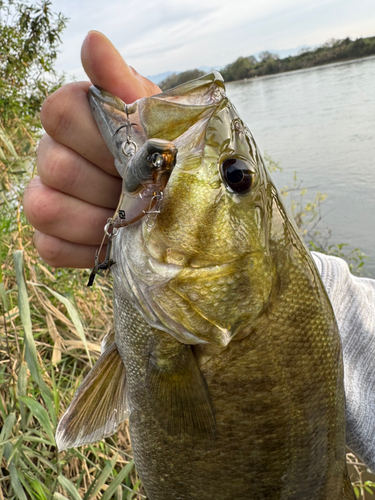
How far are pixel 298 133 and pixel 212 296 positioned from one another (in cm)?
1305

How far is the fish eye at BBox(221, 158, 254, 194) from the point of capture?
1150 mm

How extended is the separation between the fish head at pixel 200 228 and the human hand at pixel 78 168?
26 cm

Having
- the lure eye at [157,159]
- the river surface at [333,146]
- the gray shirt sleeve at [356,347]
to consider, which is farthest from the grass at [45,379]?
the river surface at [333,146]

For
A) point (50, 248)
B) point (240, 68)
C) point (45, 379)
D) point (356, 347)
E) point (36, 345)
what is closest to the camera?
point (50, 248)

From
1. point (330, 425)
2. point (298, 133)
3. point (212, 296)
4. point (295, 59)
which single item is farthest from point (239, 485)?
point (295, 59)

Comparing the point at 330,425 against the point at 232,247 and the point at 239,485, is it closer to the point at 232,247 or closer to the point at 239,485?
the point at 239,485

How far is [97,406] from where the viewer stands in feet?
4.83

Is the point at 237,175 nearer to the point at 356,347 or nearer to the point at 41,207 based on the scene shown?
the point at 41,207

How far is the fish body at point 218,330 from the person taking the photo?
1126 millimetres

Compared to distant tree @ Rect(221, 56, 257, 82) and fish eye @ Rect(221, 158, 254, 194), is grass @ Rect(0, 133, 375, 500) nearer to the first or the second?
fish eye @ Rect(221, 158, 254, 194)

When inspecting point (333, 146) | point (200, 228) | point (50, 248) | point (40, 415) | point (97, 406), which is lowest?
point (333, 146)

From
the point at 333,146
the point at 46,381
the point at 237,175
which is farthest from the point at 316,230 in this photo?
the point at 237,175

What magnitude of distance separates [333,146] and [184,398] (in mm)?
11180

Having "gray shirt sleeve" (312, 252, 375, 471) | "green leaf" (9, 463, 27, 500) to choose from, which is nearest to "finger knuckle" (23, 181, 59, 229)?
"green leaf" (9, 463, 27, 500)
